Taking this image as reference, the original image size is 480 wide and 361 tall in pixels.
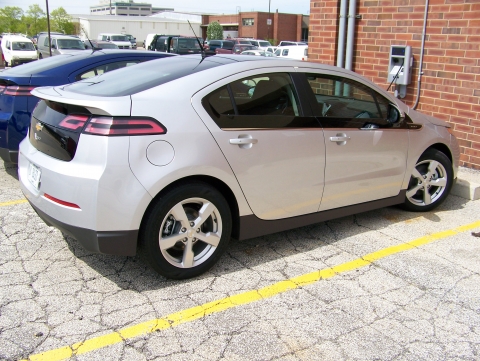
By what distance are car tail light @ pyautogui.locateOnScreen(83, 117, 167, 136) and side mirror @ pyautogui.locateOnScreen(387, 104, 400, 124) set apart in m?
2.46

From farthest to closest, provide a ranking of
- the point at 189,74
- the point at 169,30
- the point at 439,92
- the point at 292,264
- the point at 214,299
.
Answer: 1. the point at 169,30
2. the point at 439,92
3. the point at 292,264
4. the point at 189,74
5. the point at 214,299

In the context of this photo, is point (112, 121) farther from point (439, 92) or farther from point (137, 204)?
point (439, 92)

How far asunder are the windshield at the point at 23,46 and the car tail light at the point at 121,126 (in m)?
29.5

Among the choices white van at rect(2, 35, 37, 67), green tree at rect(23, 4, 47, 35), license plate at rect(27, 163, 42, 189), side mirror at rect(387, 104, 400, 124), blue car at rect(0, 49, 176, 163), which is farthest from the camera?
green tree at rect(23, 4, 47, 35)

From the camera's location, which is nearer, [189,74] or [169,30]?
[189,74]

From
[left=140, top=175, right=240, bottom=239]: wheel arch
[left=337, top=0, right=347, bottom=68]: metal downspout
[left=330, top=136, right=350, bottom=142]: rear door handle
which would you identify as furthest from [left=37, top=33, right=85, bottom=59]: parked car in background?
[left=140, top=175, right=240, bottom=239]: wheel arch

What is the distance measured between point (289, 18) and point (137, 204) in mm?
71674

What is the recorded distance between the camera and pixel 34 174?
3639 millimetres

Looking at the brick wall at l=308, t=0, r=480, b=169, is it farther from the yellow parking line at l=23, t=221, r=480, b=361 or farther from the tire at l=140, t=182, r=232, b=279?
the tire at l=140, t=182, r=232, b=279

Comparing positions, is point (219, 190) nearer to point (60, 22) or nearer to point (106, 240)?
point (106, 240)

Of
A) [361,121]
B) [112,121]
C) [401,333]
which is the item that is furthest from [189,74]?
[401,333]

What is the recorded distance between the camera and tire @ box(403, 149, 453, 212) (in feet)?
17.0

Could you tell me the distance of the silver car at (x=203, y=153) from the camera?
10.7ft

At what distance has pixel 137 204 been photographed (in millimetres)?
3270
